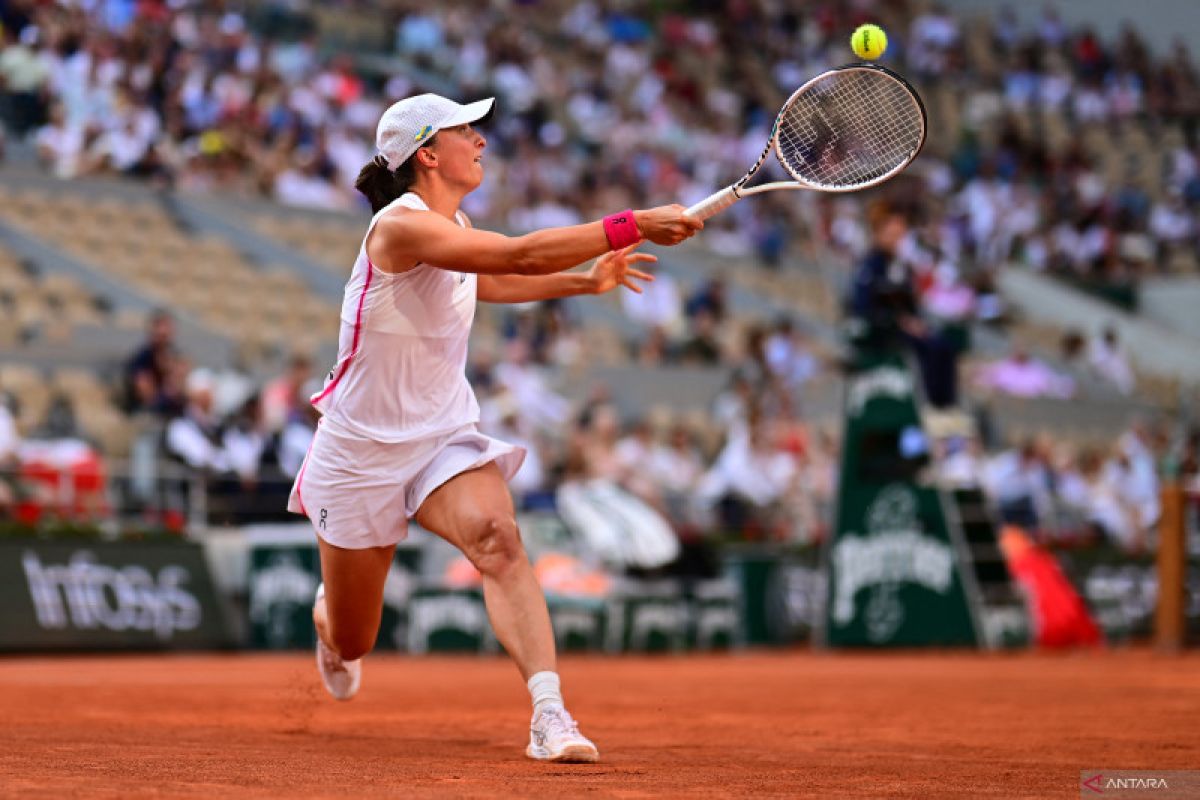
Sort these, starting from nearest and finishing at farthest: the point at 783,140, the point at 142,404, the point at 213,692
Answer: the point at 783,140 → the point at 213,692 → the point at 142,404

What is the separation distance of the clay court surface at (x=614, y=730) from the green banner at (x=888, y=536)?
1558 mm

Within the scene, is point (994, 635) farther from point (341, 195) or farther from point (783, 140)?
point (341, 195)

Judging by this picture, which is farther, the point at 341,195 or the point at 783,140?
the point at 341,195

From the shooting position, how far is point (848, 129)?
7.01 m

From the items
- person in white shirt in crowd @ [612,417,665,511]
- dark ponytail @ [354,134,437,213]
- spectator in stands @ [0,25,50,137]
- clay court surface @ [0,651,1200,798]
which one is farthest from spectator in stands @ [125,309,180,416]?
dark ponytail @ [354,134,437,213]

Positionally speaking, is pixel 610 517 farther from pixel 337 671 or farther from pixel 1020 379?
pixel 1020 379

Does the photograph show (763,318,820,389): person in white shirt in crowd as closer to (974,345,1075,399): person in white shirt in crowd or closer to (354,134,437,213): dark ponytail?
(974,345,1075,399): person in white shirt in crowd

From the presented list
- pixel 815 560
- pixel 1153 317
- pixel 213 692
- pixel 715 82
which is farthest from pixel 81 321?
pixel 1153 317

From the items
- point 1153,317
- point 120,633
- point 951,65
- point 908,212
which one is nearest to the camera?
point 120,633

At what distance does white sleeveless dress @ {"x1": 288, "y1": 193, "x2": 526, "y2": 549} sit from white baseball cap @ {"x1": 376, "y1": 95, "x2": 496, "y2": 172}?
0.19m

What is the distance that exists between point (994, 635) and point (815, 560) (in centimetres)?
294

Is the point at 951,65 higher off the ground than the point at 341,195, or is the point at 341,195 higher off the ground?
the point at 951,65

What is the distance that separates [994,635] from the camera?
1513 centimetres

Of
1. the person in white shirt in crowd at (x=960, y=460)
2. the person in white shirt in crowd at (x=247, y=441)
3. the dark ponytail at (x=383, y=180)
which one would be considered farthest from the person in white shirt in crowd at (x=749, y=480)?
the dark ponytail at (x=383, y=180)
